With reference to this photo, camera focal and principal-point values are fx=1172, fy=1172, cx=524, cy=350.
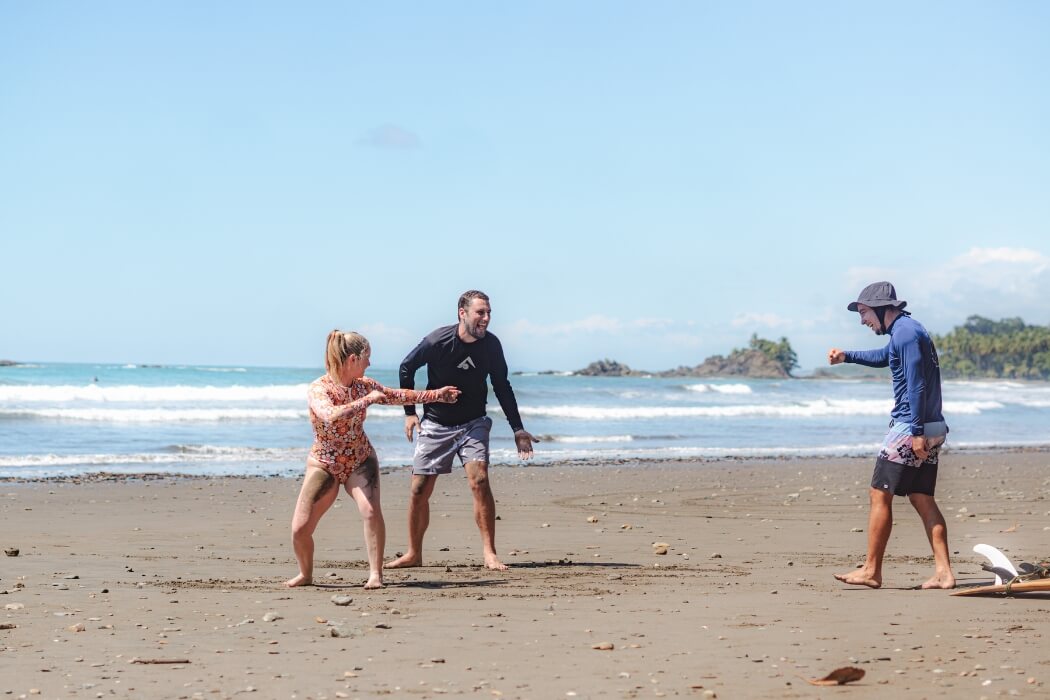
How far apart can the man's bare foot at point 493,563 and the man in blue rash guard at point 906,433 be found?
2.05m

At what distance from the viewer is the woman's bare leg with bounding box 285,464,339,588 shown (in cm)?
656

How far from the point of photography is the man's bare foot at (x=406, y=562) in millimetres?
7551

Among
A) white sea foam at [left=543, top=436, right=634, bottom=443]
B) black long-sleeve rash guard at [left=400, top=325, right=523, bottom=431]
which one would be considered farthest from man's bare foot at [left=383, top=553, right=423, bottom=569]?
white sea foam at [left=543, top=436, right=634, bottom=443]

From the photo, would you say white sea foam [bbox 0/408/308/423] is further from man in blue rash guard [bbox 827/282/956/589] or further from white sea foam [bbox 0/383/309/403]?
man in blue rash guard [bbox 827/282/956/589]

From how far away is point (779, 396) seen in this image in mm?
56875

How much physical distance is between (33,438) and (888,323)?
56.5 feet

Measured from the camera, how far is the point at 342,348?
640 cm

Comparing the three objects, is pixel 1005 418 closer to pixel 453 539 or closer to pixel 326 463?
pixel 453 539

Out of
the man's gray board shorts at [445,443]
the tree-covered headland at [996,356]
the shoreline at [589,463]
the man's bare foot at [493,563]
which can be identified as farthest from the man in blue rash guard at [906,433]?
the tree-covered headland at [996,356]

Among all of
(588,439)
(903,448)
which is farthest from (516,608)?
(588,439)

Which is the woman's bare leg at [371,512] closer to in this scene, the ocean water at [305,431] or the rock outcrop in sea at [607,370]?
the ocean water at [305,431]

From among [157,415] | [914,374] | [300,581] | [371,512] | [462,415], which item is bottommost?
[300,581]

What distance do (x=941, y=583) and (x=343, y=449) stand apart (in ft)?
11.1

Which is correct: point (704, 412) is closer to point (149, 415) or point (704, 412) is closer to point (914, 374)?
point (149, 415)
